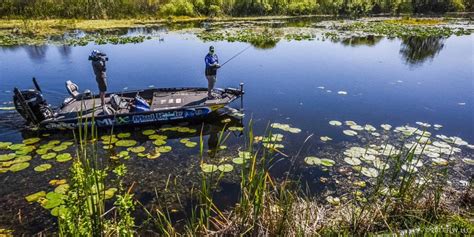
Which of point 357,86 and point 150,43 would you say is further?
point 150,43

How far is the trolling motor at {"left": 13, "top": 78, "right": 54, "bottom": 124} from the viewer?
856 centimetres

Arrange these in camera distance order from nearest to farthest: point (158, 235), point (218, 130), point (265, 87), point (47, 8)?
point (158, 235) → point (218, 130) → point (265, 87) → point (47, 8)

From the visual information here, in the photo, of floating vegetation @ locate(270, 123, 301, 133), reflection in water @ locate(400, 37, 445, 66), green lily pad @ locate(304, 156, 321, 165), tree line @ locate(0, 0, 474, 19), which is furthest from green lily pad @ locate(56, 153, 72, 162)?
tree line @ locate(0, 0, 474, 19)

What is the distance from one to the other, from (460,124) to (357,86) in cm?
494

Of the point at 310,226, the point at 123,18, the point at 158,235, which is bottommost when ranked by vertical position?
the point at 158,235

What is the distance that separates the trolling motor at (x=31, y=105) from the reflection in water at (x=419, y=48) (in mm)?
18888

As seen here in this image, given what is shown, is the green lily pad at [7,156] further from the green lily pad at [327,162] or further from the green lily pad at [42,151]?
the green lily pad at [327,162]

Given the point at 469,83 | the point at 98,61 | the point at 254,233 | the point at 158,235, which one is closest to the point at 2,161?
the point at 98,61

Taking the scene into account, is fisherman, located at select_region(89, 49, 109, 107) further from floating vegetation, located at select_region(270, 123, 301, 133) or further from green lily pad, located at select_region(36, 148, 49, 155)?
floating vegetation, located at select_region(270, 123, 301, 133)

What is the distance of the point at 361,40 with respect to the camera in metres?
26.8

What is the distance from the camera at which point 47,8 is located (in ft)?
131

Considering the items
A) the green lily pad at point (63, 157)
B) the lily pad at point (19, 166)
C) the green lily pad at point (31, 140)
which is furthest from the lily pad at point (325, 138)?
the green lily pad at point (31, 140)

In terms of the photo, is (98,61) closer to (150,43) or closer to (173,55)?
(173,55)

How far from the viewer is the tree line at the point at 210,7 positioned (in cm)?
4016
